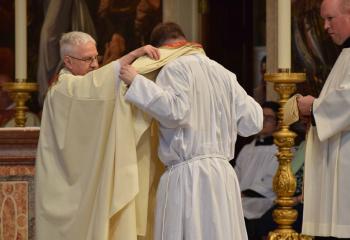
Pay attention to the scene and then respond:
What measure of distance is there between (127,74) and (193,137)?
1.59 feet

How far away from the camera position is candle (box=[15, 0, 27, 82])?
287 inches

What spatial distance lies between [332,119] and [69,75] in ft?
5.16

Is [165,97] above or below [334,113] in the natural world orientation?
above

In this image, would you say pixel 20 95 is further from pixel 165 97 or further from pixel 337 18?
pixel 337 18

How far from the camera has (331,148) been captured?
6379mm

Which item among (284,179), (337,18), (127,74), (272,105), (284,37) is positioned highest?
(337,18)

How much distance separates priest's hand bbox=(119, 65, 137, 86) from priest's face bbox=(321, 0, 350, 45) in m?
1.43

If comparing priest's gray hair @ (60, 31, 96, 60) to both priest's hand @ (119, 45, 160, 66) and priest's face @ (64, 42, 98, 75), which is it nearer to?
priest's face @ (64, 42, 98, 75)

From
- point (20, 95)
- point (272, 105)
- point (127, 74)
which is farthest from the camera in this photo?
point (272, 105)

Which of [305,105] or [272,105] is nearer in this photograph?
[305,105]

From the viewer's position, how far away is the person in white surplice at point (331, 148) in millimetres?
6277

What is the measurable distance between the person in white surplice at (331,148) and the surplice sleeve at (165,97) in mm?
1118

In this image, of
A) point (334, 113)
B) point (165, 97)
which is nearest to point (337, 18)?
point (334, 113)

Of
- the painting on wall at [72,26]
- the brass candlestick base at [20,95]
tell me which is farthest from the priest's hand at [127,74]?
the painting on wall at [72,26]
